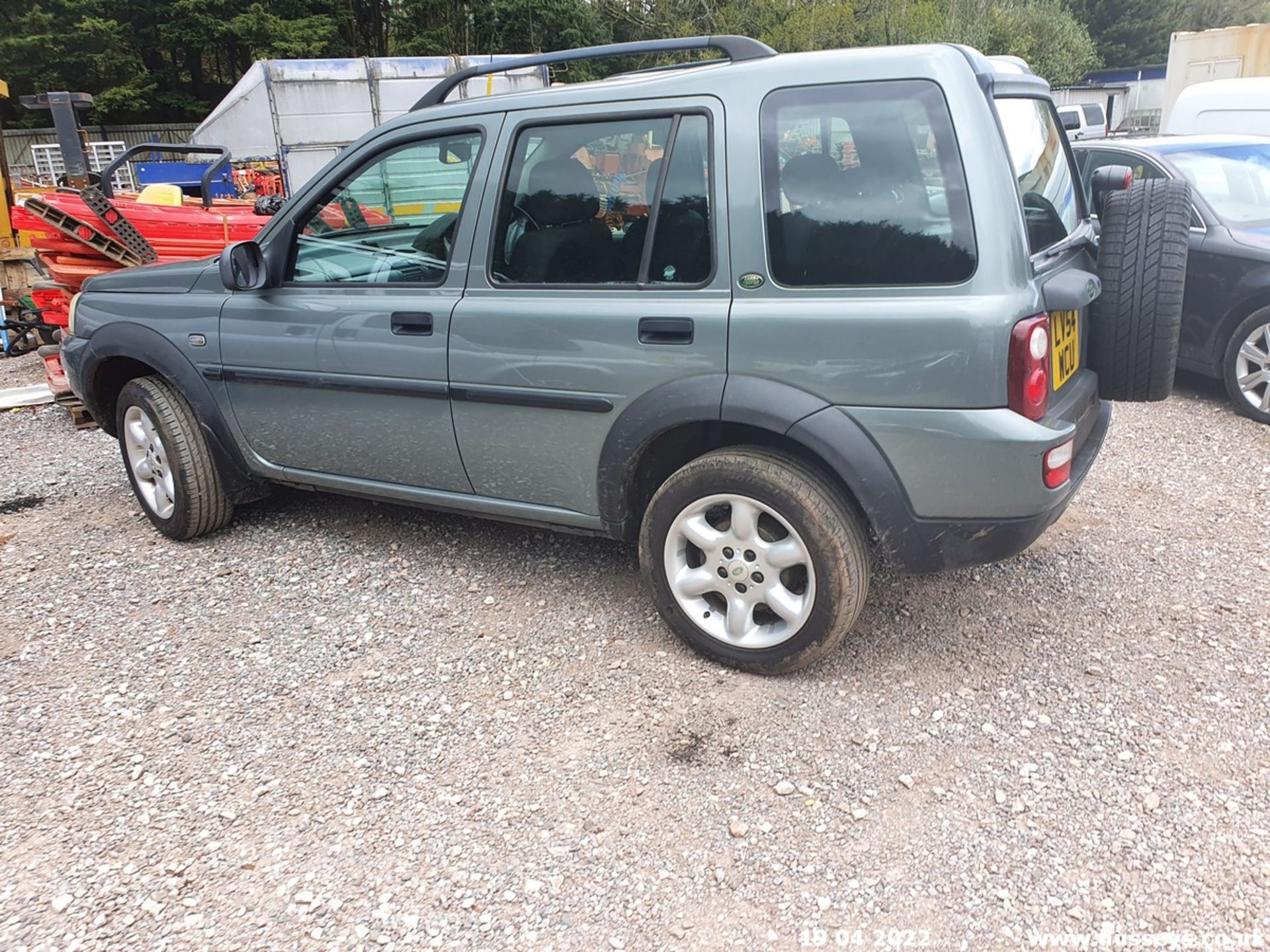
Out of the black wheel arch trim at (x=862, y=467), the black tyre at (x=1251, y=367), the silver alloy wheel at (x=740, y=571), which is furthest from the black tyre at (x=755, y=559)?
the black tyre at (x=1251, y=367)

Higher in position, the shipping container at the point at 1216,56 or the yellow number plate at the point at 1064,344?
the shipping container at the point at 1216,56

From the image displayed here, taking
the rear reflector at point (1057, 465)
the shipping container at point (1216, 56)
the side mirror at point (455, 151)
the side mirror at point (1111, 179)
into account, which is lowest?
the rear reflector at point (1057, 465)

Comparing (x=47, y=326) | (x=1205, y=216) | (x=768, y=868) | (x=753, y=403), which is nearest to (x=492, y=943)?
(x=768, y=868)

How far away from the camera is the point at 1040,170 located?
3.01 m

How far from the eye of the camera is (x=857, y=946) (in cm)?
210

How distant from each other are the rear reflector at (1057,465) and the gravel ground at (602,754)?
72 cm

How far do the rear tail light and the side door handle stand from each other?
36.3 inches

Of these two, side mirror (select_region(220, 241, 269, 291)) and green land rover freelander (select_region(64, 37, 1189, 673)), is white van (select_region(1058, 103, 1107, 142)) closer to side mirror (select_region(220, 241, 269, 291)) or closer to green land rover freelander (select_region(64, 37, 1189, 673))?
green land rover freelander (select_region(64, 37, 1189, 673))

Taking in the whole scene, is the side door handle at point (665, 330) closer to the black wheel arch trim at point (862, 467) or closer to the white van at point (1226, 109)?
the black wheel arch trim at point (862, 467)

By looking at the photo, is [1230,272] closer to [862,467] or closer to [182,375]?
[862,467]

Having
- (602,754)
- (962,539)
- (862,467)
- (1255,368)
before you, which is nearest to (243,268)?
(602,754)

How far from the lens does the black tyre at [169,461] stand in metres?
4.19

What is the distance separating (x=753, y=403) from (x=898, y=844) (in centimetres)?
125

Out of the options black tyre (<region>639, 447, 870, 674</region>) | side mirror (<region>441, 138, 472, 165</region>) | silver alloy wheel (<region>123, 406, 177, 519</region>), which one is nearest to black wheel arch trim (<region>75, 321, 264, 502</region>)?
silver alloy wheel (<region>123, 406, 177, 519</region>)
